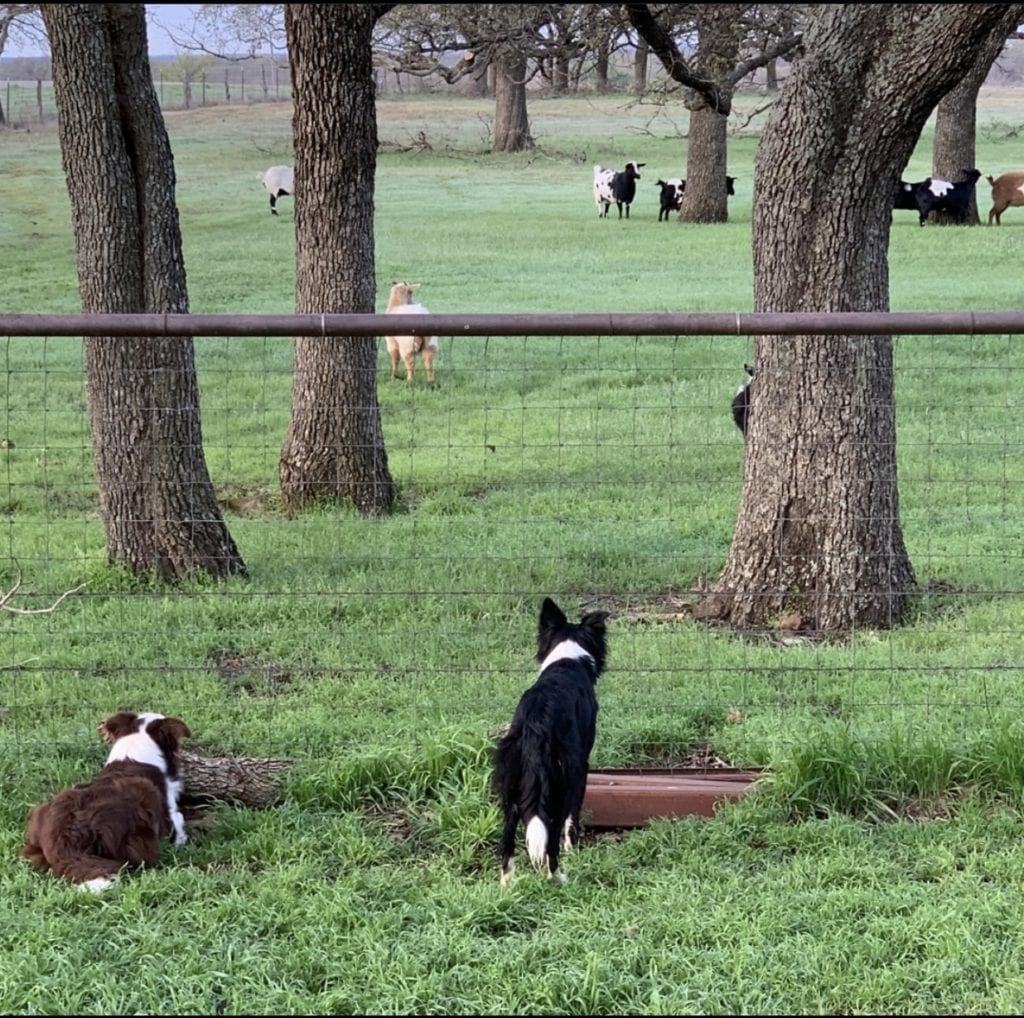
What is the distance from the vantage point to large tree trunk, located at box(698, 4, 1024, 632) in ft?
23.2

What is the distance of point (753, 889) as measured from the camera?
14.8 ft

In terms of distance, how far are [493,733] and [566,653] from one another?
1.83 feet

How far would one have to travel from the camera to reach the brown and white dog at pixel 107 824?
4.57 metres

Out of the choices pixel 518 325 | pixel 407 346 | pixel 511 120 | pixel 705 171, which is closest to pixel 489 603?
pixel 518 325

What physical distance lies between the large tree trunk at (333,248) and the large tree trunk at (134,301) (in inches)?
78.9

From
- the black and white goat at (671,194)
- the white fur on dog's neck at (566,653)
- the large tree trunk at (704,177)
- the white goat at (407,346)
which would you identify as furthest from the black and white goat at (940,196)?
the white fur on dog's neck at (566,653)

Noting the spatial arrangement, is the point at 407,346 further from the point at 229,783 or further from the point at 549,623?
the point at 229,783

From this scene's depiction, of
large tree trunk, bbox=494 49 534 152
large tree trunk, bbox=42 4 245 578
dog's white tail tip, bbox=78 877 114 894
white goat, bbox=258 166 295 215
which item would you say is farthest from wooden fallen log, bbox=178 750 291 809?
large tree trunk, bbox=494 49 534 152

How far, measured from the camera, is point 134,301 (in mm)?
8086

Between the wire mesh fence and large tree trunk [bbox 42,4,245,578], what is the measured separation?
0.28 meters

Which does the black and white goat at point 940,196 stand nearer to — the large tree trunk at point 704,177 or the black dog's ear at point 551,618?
the large tree trunk at point 704,177

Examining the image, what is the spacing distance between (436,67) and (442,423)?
10.4 m

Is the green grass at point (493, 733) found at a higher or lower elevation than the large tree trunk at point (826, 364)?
lower

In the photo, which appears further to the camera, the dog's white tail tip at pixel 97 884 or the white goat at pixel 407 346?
the white goat at pixel 407 346
